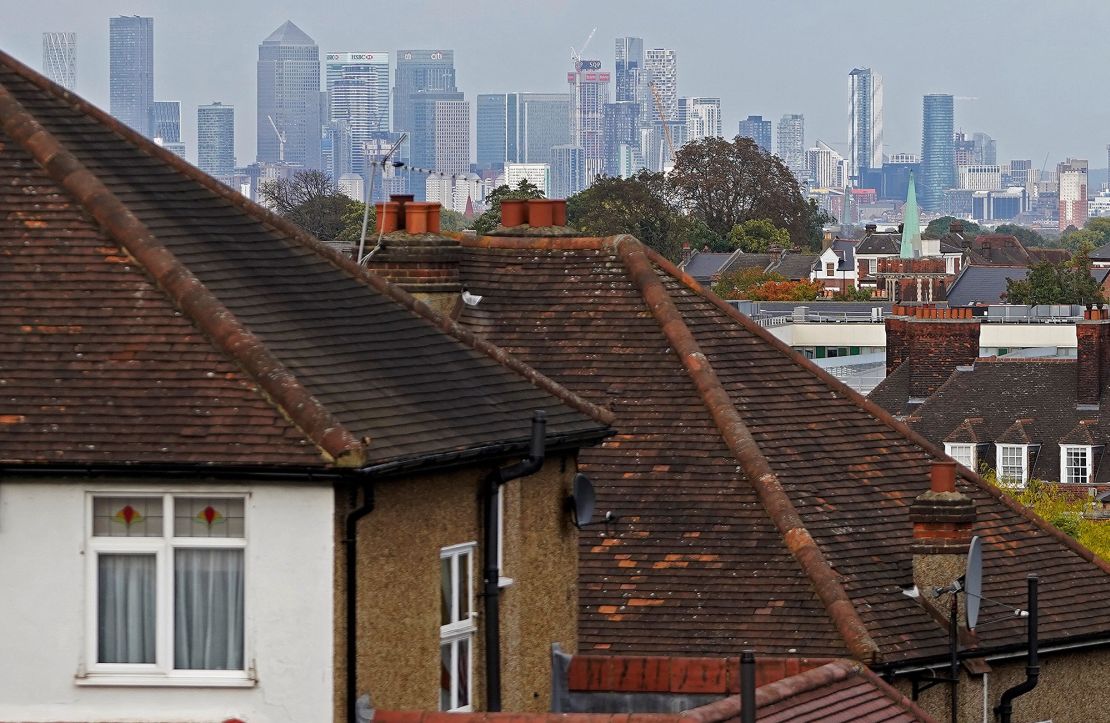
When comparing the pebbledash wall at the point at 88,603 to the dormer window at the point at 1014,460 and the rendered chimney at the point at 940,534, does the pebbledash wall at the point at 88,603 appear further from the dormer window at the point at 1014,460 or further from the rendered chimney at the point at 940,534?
the dormer window at the point at 1014,460

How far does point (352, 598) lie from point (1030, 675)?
23.8ft

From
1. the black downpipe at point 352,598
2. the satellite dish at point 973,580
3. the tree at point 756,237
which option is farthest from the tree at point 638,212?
the black downpipe at point 352,598

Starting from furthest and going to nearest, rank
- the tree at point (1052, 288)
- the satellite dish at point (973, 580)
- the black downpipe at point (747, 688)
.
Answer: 1. the tree at point (1052, 288)
2. the satellite dish at point (973, 580)
3. the black downpipe at point (747, 688)

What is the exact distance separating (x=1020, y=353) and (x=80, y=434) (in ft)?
248

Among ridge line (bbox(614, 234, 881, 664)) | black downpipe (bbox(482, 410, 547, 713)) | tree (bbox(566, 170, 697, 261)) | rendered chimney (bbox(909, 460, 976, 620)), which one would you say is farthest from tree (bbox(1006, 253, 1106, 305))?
black downpipe (bbox(482, 410, 547, 713))

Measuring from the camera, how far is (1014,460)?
69562 millimetres

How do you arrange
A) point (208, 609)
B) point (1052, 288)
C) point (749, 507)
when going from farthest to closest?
point (1052, 288) → point (749, 507) → point (208, 609)

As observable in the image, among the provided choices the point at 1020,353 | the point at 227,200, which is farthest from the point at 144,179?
the point at 1020,353

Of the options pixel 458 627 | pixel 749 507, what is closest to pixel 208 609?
pixel 458 627

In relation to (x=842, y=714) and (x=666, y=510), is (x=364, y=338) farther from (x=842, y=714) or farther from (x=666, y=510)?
(x=666, y=510)

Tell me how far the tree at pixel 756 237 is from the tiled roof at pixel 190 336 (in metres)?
159

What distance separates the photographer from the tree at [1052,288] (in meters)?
128

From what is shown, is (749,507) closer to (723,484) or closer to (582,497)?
(723,484)

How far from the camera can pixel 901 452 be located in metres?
21.7
